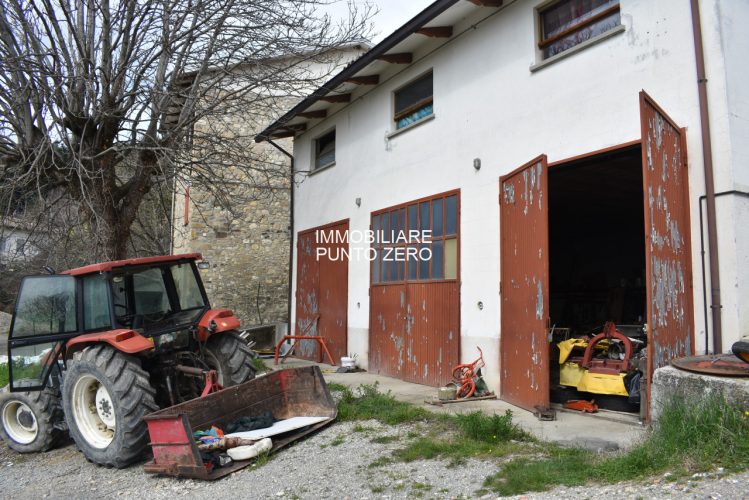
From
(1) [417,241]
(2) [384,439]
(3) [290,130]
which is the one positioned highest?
(3) [290,130]

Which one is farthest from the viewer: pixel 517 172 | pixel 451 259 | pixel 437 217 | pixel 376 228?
pixel 376 228

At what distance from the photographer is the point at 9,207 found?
9.27 meters

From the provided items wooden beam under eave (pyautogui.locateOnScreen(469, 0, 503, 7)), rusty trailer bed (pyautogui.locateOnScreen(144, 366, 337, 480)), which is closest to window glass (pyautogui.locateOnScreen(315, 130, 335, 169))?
wooden beam under eave (pyautogui.locateOnScreen(469, 0, 503, 7))

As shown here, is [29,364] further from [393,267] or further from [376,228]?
[376,228]

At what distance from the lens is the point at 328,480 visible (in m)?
4.77

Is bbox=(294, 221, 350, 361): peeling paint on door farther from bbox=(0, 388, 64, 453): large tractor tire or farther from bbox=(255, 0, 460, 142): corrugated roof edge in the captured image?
bbox=(0, 388, 64, 453): large tractor tire

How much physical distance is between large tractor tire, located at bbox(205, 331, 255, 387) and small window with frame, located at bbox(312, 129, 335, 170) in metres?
6.21

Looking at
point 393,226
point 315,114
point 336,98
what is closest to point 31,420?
point 393,226

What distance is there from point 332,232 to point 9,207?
567cm

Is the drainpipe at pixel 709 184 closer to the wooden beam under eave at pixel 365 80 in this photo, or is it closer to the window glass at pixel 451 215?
the window glass at pixel 451 215

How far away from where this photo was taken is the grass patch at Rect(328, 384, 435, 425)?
6301 mm

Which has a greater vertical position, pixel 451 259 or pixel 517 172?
pixel 517 172

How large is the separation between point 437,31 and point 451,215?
2.83 metres

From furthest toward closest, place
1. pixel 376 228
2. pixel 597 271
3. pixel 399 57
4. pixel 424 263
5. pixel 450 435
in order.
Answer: pixel 597 271, pixel 376 228, pixel 399 57, pixel 424 263, pixel 450 435
